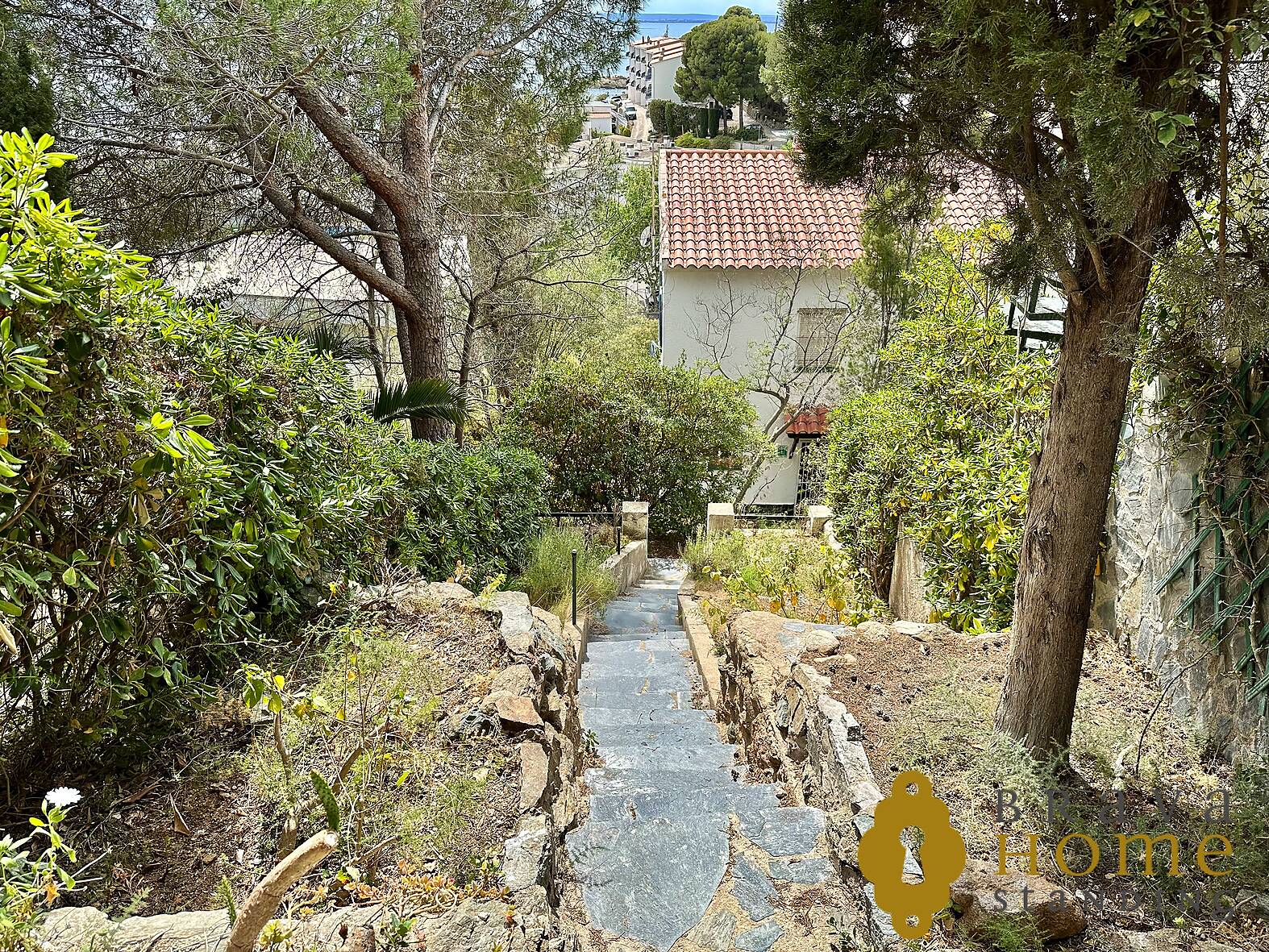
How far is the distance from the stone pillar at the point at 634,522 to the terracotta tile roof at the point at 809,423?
5760 mm

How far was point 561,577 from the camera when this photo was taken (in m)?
8.44

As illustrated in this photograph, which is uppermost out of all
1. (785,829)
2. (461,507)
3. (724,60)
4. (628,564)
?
(724,60)

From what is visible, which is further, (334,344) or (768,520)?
(768,520)

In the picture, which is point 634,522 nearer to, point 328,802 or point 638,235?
point 328,802

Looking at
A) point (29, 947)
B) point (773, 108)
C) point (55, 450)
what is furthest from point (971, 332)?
point (773, 108)

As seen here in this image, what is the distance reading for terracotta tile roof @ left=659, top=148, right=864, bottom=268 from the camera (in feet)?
55.9

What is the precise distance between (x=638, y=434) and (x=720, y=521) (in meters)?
2.54

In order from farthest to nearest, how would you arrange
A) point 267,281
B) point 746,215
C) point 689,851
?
point 746,215 < point 267,281 < point 689,851

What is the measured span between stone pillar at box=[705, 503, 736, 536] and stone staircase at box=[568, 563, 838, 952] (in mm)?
5573

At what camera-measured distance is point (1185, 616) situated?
3977 mm

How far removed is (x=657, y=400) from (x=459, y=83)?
202 inches

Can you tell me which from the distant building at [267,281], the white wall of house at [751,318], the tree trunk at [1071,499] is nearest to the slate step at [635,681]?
the tree trunk at [1071,499]

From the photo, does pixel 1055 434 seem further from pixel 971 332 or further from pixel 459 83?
pixel 459 83

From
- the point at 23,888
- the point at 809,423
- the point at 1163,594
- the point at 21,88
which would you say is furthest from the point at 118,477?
the point at 809,423
